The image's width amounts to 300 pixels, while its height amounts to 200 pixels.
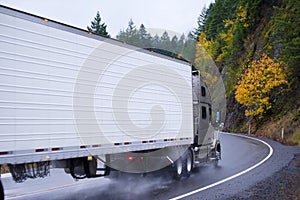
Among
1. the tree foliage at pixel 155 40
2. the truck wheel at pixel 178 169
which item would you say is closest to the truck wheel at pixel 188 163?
the truck wheel at pixel 178 169

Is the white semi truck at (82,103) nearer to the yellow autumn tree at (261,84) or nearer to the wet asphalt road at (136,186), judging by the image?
the wet asphalt road at (136,186)

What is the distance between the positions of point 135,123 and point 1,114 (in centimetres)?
429

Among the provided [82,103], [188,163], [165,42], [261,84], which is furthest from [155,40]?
[82,103]

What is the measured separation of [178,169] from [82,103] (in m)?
5.37

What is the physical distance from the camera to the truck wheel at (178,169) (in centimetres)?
1186

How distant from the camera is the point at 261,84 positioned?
1356 inches

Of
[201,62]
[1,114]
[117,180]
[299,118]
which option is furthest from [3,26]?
[201,62]

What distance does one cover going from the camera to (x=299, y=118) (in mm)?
28500

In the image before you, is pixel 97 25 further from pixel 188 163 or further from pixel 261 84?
pixel 188 163

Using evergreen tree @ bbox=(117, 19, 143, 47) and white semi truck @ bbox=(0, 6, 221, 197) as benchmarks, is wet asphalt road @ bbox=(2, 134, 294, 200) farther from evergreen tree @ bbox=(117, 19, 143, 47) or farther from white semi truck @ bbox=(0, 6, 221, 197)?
evergreen tree @ bbox=(117, 19, 143, 47)

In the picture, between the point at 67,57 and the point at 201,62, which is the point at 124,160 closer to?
the point at 67,57

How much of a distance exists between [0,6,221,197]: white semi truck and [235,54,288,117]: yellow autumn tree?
23.6 m

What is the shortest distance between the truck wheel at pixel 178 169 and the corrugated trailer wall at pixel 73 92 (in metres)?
1.18

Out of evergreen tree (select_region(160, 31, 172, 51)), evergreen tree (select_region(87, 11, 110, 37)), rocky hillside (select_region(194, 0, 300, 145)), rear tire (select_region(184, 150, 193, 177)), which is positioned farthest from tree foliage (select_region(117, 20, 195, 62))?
rear tire (select_region(184, 150, 193, 177))
